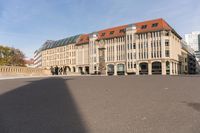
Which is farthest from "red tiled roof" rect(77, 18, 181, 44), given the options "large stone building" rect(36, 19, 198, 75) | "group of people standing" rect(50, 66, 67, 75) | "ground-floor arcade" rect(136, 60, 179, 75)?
"group of people standing" rect(50, 66, 67, 75)

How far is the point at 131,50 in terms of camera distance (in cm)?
7625

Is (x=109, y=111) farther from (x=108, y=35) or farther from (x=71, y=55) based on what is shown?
(x=71, y=55)

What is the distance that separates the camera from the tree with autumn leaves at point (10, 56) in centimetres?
6877

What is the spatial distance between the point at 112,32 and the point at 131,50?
14.6 meters

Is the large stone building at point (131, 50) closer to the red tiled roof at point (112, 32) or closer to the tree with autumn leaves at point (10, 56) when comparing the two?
the red tiled roof at point (112, 32)

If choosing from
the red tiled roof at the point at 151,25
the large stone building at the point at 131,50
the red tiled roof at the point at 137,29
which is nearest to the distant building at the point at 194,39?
the large stone building at the point at 131,50

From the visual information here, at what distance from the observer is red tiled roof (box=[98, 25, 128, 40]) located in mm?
82131

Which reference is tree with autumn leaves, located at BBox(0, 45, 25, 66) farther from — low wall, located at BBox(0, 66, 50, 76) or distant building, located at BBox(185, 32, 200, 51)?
distant building, located at BBox(185, 32, 200, 51)

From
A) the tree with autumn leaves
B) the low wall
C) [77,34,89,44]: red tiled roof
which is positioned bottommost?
the low wall

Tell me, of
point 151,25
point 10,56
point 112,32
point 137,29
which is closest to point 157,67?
point 151,25

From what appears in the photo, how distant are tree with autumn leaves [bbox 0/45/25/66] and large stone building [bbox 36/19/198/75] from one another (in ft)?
93.7

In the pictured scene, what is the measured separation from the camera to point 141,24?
255ft

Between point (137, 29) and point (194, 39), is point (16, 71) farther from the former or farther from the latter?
point (194, 39)

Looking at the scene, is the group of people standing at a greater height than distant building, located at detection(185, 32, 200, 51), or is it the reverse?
distant building, located at detection(185, 32, 200, 51)
